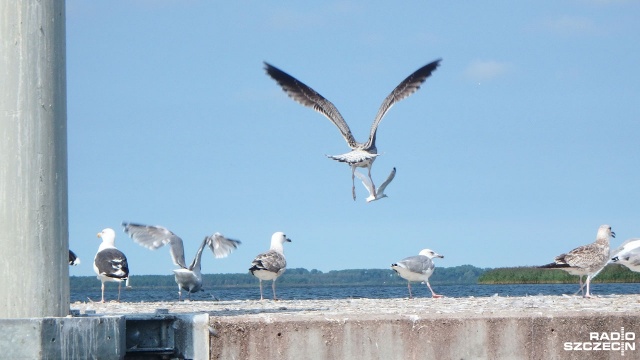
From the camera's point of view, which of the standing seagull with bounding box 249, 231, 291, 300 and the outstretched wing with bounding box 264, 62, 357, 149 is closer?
the standing seagull with bounding box 249, 231, 291, 300

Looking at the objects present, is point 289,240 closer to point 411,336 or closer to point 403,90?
point 403,90

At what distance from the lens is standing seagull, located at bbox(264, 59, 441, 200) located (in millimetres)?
18656

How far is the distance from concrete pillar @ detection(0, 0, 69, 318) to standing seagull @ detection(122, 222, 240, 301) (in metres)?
9.43

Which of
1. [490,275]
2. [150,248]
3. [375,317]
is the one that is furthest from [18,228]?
[490,275]

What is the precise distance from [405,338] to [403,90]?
466 inches

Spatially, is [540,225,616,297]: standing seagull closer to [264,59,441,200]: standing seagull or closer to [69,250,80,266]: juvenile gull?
[264,59,441,200]: standing seagull

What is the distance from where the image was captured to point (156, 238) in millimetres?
16594

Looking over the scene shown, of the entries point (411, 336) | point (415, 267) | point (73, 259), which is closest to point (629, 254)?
point (415, 267)

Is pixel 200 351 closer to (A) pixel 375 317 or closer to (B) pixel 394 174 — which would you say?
(A) pixel 375 317

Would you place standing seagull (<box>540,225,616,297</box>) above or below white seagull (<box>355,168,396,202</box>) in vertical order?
below

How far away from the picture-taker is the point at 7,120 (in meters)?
6.65

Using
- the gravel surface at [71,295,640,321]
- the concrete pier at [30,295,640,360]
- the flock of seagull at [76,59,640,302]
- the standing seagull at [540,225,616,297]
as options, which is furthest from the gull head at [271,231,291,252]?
the concrete pier at [30,295,640,360]

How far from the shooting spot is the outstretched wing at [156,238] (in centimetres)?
1638

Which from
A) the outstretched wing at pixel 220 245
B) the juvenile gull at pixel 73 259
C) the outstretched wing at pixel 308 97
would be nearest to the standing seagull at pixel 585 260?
the outstretched wing at pixel 308 97
